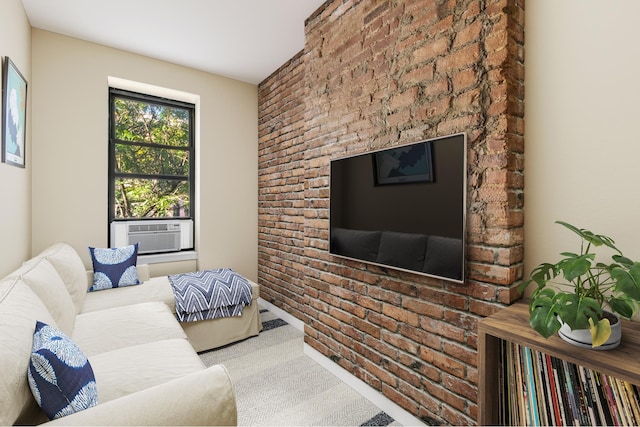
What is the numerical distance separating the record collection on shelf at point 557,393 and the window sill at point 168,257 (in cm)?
319

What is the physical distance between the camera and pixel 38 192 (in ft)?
8.77

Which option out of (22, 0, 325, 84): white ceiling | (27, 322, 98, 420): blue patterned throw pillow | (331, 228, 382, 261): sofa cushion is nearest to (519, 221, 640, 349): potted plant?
(331, 228, 382, 261): sofa cushion

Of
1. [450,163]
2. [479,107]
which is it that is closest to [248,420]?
[450,163]

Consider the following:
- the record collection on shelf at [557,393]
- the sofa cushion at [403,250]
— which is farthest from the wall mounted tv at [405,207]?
the record collection on shelf at [557,393]

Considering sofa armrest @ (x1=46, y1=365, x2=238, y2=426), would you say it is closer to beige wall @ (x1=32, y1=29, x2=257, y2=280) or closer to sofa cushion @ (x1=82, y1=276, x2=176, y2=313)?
sofa cushion @ (x1=82, y1=276, x2=176, y2=313)

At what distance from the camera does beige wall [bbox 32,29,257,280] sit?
2.70m

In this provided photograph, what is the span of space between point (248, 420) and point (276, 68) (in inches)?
129

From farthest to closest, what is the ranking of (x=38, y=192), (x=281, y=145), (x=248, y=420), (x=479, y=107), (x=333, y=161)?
(x=281, y=145)
(x=38, y=192)
(x=333, y=161)
(x=248, y=420)
(x=479, y=107)

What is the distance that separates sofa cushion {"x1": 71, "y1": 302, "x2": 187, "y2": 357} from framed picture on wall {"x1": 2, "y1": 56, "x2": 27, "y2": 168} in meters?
1.13

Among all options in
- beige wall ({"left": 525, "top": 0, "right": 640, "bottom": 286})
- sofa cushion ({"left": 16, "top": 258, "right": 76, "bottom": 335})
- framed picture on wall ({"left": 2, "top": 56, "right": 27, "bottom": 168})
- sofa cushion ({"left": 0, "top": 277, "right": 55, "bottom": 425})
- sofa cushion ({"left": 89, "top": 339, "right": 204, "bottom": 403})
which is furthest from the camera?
framed picture on wall ({"left": 2, "top": 56, "right": 27, "bottom": 168})

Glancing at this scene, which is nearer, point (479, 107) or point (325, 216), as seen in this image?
point (479, 107)

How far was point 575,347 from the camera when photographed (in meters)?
0.95

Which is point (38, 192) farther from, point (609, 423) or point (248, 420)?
point (609, 423)

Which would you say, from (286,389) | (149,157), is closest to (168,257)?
(149,157)
